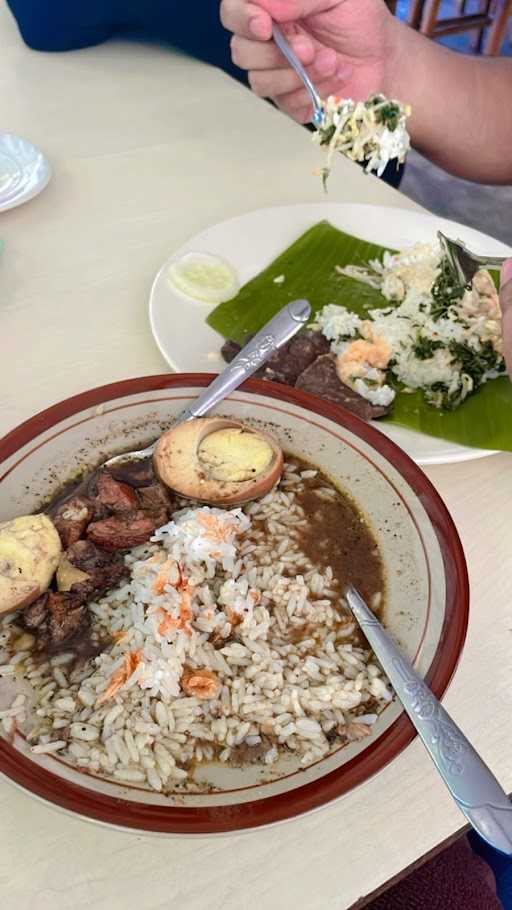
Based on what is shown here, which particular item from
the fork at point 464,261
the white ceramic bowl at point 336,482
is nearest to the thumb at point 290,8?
the fork at point 464,261

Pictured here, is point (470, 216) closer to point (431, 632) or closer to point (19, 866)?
point (431, 632)

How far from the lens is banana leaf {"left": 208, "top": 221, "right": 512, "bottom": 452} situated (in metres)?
1.52

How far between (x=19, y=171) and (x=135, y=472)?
1321 mm

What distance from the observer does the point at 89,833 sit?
0.98 metres

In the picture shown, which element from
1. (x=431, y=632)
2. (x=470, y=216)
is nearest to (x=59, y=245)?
(x=431, y=632)

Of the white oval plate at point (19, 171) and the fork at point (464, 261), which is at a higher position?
the fork at point (464, 261)

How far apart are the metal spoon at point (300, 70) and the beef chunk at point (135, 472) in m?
1.14

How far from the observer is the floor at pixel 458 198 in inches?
177

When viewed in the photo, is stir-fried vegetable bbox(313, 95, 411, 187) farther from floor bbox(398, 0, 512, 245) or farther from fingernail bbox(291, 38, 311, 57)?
floor bbox(398, 0, 512, 245)

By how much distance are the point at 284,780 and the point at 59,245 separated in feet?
5.19

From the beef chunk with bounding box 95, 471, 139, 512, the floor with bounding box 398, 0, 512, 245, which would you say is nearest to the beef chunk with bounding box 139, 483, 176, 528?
the beef chunk with bounding box 95, 471, 139, 512

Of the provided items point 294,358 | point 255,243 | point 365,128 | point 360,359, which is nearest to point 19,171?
point 255,243

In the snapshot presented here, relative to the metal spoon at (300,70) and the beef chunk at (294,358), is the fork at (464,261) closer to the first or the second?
the beef chunk at (294,358)

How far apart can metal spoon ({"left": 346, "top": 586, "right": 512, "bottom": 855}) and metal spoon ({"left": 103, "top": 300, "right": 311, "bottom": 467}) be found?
514 mm
